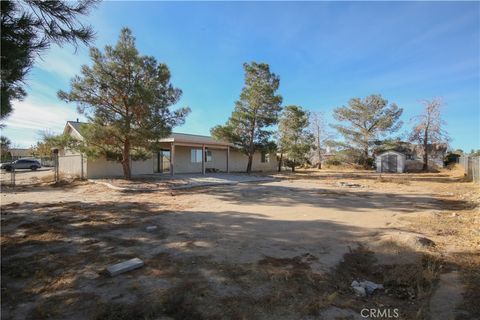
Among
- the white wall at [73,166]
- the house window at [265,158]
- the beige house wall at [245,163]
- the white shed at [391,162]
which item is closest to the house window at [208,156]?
the beige house wall at [245,163]

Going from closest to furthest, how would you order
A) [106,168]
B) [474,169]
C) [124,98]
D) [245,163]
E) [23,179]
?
[124,98] → [474,169] → [106,168] → [23,179] → [245,163]

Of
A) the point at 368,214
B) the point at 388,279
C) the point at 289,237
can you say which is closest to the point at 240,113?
the point at 368,214

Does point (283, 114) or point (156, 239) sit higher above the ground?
point (283, 114)

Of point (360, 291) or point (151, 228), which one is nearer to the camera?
point (360, 291)

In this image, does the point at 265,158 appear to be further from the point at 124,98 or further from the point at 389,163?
the point at 124,98

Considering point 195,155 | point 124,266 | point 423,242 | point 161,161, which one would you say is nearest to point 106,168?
point 161,161

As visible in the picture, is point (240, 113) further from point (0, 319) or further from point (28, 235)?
point (0, 319)

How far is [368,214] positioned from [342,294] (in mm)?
5216

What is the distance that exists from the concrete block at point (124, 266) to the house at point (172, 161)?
12.7 m

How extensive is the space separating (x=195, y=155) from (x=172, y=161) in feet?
12.3

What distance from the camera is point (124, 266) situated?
3.88 metres

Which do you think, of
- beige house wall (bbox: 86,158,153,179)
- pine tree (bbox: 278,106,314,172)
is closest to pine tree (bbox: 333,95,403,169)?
pine tree (bbox: 278,106,314,172)

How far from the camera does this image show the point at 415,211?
28.1 feet

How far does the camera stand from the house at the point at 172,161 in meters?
17.0
